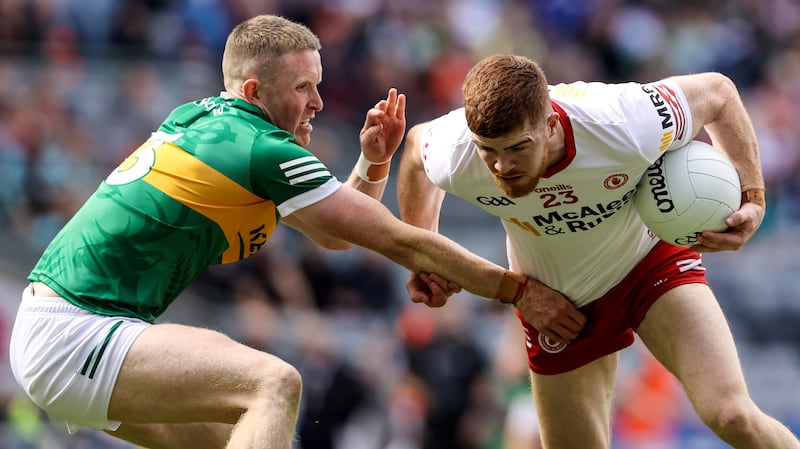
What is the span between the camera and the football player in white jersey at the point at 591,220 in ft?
18.3

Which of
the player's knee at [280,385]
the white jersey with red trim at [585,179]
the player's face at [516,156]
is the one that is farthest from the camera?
the white jersey with red trim at [585,179]

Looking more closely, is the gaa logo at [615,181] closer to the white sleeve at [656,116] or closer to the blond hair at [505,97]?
the white sleeve at [656,116]

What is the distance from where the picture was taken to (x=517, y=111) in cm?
545

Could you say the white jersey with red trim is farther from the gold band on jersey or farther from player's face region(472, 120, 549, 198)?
the gold band on jersey

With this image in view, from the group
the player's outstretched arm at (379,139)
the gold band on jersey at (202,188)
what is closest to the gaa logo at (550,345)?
the player's outstretched arm at (379,139)

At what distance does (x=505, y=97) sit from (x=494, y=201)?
2.33 ft

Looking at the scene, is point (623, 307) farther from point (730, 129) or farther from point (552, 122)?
point (552, 122)

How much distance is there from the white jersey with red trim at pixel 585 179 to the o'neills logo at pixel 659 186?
0.08 m

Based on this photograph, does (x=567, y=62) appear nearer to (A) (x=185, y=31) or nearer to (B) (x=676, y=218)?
(A) (x=185, y=31)

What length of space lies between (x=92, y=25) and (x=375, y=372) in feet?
17.9

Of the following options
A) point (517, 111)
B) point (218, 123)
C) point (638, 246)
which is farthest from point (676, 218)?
point (218, 123)

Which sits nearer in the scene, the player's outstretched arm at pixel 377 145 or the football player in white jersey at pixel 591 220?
the football player in white jersey at pixel 591 220

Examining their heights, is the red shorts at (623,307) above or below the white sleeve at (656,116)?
below

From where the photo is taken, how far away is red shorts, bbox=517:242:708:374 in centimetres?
616
